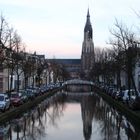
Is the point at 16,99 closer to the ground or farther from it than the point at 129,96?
closer to the ground

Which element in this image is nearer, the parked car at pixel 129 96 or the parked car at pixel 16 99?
the parked car at pixel 16 99

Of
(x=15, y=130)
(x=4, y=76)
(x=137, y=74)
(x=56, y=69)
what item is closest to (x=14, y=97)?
(x=15, y=130)

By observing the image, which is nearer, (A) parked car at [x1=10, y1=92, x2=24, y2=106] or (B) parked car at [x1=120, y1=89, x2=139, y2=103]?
(A) parked car at [x1=10, y1=92, x2=24, y2=106]

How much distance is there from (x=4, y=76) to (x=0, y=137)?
66001 millimetres

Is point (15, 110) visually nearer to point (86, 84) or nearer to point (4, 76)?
point (4, 76)

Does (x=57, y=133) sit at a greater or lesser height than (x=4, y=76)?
lesser

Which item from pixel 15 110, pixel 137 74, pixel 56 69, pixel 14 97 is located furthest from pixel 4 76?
pixel 56 69

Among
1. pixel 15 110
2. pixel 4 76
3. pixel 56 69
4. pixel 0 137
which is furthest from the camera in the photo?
pixel 56 69

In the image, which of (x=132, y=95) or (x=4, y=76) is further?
(x=4, y=76)

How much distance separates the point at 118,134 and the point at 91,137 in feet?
7.97

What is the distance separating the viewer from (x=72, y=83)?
639 feet

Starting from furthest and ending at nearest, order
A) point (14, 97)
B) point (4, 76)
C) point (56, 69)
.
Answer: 1. point (56, 69)
2. point (4, 76)
3. point (14, 97)

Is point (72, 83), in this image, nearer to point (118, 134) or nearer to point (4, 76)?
point (4, 76)

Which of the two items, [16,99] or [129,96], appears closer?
[129,96]
